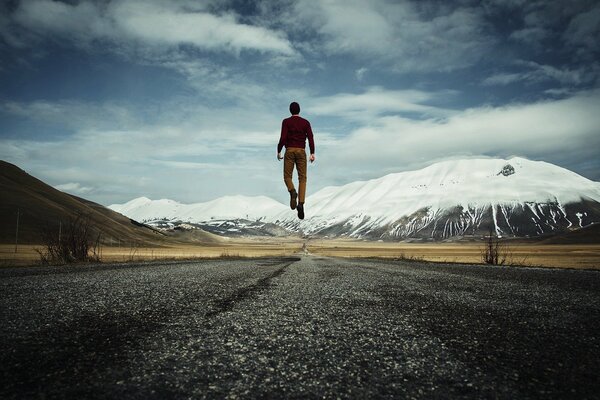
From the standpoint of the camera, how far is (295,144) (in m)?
13.0

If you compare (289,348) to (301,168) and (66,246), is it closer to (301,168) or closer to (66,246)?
(301,168)

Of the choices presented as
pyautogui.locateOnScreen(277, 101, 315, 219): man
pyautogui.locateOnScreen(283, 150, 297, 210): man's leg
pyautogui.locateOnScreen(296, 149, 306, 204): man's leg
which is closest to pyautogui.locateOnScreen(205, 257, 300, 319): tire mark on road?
pyautogui.locateOnScreen(296, 149, 306, 204): man's leg

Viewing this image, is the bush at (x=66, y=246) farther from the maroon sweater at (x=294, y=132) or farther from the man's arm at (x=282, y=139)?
the maroon sweater at (x=294, y=132)

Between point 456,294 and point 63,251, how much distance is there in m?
24.5

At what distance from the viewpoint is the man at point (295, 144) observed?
505 inches

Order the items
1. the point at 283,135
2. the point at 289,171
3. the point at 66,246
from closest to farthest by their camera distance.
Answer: the point at 283,135
the point at 289,171
the point at 66,246

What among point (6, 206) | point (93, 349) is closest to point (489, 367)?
point (93, 349)

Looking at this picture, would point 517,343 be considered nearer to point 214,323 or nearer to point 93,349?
point 214,323

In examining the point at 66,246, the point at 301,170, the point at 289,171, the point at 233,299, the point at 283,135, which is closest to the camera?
the point at 233,299

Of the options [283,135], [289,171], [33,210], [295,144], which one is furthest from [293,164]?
[33,210]

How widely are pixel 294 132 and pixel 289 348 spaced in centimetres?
991

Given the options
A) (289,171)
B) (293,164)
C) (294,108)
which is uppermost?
(294,108)

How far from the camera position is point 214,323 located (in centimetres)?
479

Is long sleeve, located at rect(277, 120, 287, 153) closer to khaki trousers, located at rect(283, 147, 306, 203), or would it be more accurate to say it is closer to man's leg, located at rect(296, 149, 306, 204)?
khaki trousers, located at rect(283, 147, 306, 203)
